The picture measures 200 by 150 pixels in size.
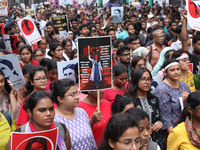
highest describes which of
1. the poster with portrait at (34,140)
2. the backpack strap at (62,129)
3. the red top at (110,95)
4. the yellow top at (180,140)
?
the poster with portrait at (34,140)

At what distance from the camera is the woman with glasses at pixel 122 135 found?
249cm

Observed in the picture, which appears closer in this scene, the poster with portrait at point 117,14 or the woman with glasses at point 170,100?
the woman with glasses at point 170,100

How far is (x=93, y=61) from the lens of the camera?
3715 mm

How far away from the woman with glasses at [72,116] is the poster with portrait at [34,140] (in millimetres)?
523

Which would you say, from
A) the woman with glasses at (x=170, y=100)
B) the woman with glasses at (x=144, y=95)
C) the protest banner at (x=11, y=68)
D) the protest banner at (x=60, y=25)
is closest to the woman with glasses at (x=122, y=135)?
the woman with glasses at (x=144, y=95)

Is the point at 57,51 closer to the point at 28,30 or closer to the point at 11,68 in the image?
the point at 28,30

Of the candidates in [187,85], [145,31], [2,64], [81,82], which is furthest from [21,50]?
[145,31]

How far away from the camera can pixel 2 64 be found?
14.9ft

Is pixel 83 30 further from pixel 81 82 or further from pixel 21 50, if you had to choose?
pixel 81 82

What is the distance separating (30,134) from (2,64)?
7.49 ft

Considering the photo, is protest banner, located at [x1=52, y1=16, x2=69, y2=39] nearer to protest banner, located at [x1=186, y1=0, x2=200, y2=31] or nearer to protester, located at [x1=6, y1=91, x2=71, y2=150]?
protest banner, located at [x1=186, y1=0, x2=200, y2=31]

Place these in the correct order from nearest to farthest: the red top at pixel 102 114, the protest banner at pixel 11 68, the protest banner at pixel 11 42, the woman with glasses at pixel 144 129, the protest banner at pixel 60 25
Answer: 1. the woman with glasses at pixel 144 129
2. the red top at pixel 102 114
3. the protest banner at pixel 11 68
4. the protest banner at pixel 11 42
5. the protest banner at pixel 60 25

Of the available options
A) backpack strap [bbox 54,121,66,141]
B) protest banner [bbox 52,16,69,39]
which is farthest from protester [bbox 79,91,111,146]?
protest banner [bbox 52,16,69,39]

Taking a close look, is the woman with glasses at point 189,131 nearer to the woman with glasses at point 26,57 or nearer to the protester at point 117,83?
the protester at point 117,83
